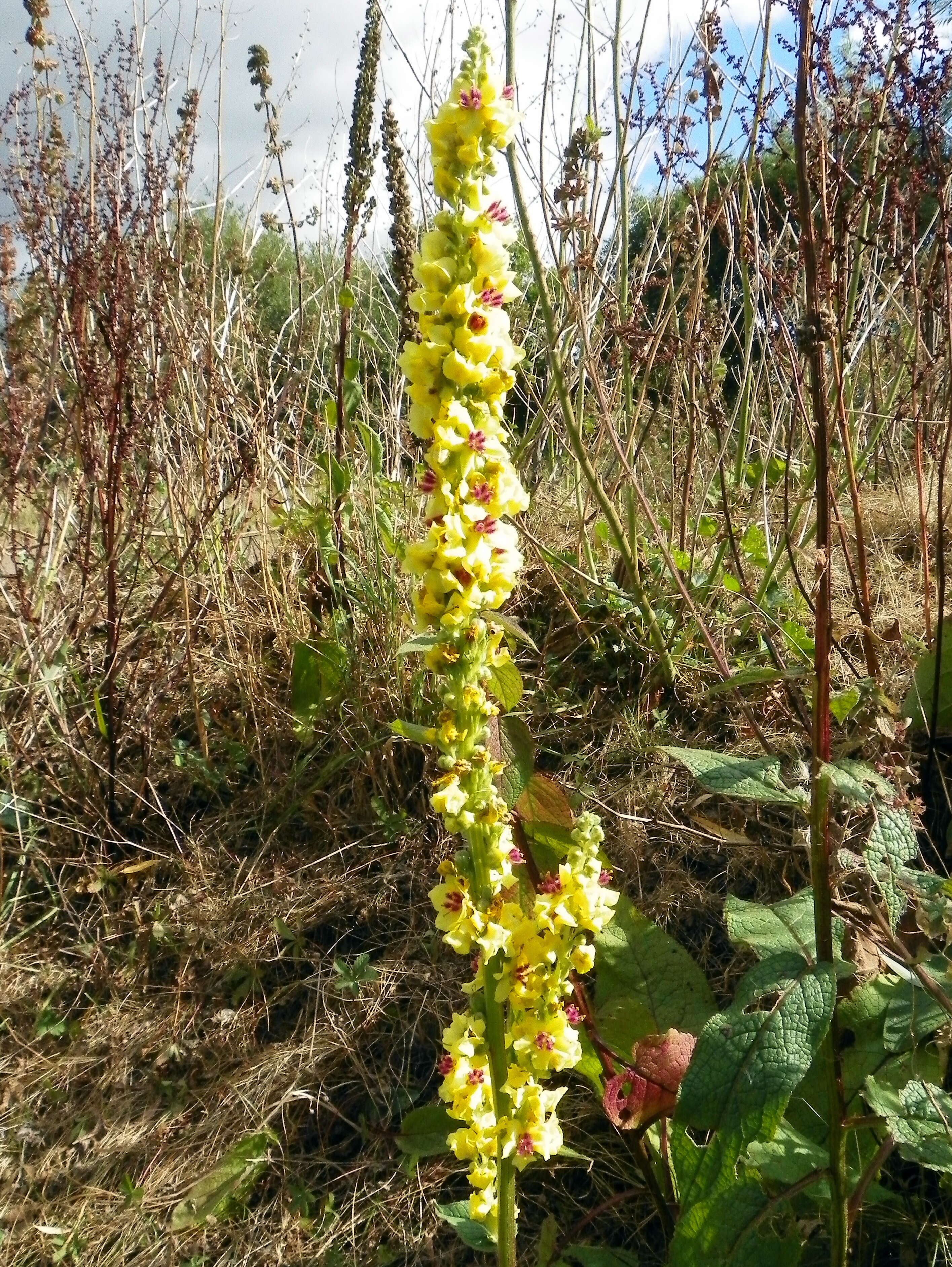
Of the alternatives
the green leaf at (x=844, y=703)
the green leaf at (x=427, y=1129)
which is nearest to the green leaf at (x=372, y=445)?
the green leaf at (x=844, y=703)

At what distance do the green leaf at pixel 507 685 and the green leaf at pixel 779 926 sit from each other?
1.58ft

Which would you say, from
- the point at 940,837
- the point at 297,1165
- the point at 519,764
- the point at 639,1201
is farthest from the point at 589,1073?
the point at 940,837

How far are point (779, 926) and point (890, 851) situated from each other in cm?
27

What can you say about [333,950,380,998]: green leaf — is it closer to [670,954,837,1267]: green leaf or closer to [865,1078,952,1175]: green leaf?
[670,954,837,1267]: green leaf

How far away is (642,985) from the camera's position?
5.66 ft

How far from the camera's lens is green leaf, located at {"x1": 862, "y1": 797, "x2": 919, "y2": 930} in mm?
1180

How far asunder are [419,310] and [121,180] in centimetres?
209

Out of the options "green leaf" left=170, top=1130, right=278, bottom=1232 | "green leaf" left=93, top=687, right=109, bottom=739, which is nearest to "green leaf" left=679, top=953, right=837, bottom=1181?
"green leaf" left=170, top=1130, right=278, bottom=1232

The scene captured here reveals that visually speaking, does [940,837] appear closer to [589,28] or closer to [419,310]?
[419,310]

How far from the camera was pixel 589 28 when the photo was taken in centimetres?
281

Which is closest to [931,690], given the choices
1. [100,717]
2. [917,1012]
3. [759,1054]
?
[917,1012]

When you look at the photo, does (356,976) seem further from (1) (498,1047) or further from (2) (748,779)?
(2) (748,779)

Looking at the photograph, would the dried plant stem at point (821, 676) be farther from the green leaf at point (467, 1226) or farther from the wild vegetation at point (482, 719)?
the green leaf at point (467, 1226)

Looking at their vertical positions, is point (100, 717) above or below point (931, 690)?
below
